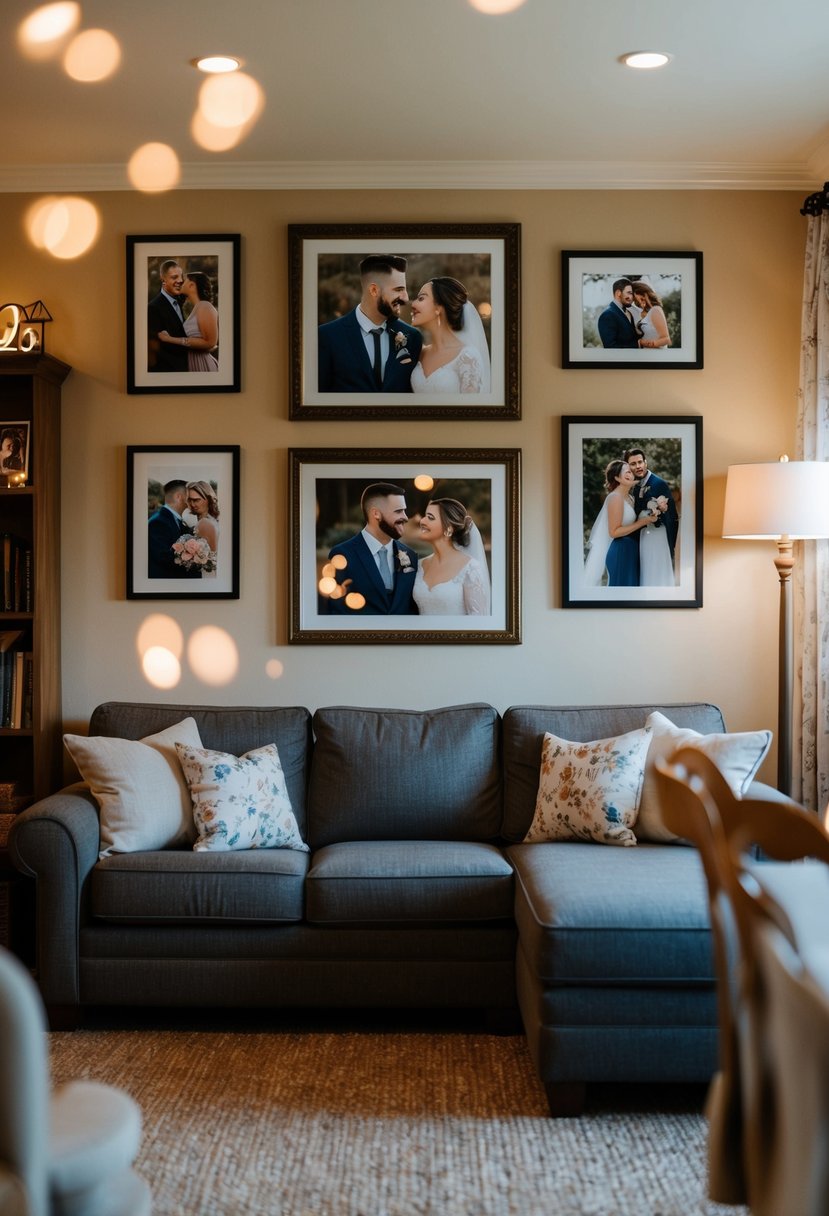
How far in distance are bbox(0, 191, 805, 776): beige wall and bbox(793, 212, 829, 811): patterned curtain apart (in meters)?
0.15

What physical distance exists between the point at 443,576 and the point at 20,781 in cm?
179

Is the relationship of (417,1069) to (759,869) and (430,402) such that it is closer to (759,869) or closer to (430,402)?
(759,869)

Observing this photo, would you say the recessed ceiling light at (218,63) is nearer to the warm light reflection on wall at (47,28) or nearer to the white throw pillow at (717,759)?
the warm light reflection on wall at (47,28)

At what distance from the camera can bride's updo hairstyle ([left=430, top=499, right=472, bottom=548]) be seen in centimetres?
418

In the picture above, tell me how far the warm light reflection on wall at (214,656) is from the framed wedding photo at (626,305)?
5.47ft

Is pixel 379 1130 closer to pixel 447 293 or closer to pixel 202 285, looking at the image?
pixel 447 293

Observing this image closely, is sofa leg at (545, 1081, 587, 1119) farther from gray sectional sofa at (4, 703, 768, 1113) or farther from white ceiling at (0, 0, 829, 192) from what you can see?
white ceiling at (0, 0, 829, 192)

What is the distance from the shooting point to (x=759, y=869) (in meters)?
2.29

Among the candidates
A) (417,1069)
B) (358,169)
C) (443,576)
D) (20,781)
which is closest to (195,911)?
(417,1069)

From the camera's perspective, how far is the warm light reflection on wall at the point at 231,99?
3471 millimetres

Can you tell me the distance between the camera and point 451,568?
13.7ft

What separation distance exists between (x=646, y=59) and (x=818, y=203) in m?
1.04

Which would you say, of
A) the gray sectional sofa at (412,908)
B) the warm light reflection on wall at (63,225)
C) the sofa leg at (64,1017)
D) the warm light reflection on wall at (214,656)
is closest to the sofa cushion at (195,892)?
the gray sectional sofa at (412,908)

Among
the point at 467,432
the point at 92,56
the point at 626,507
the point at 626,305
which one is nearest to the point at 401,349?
the point at 467,432
